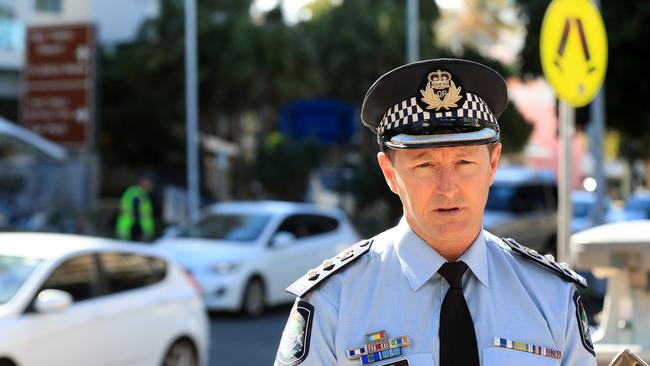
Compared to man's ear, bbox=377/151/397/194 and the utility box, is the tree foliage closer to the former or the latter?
the utility box

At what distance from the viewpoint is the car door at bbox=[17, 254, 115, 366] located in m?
6.99

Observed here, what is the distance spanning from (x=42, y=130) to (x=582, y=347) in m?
21.9

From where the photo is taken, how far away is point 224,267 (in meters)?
13.2

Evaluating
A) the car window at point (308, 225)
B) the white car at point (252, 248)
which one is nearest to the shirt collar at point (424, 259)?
the white car at point (252, 248)

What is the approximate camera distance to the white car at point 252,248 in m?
13.2

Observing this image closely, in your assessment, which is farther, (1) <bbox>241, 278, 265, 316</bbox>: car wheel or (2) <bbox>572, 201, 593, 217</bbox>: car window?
(2) <bbox>572, 201, 593, 217</bbox>: car window

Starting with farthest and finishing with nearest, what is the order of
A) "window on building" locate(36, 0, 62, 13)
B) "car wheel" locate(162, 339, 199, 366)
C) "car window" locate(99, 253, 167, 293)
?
1. "window on building" locate(36, 0, 62, 13)
2. "car wheel" locate(162, 339, 199, 366)
3. "car window" locate(99, 253, 167, 293)

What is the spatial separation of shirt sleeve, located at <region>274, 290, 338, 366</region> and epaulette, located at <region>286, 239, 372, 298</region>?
0.02 m

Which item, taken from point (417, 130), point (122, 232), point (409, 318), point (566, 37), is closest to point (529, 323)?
point (409, 318)

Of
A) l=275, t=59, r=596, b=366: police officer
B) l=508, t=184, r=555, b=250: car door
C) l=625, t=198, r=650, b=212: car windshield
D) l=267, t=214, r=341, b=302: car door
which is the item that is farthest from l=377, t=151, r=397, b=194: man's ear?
l=625, t=198, r=650, b=212: car windshield

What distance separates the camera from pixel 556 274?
8.32ft

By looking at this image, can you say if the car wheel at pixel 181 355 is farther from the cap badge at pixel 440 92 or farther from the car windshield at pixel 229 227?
the cap badge at pixel 440 92

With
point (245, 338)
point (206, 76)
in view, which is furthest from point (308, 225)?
point (206, 76)

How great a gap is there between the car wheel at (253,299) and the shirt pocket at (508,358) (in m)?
11.1
